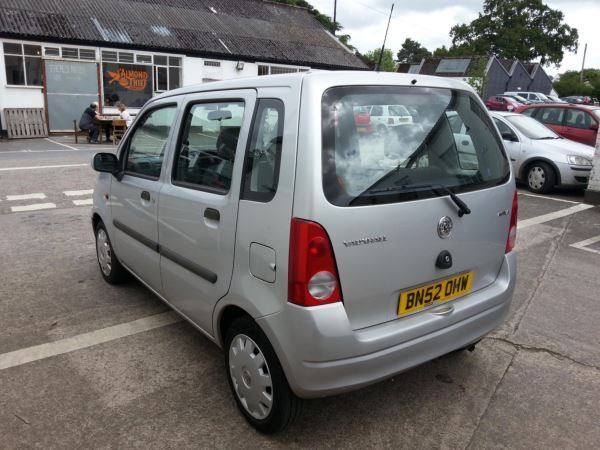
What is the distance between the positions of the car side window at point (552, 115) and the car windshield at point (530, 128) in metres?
1.48

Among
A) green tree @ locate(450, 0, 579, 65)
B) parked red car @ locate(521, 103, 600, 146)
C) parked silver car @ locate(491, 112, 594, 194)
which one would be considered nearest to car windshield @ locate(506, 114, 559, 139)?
parked silver car @ locate(491, 112, 594, 194)

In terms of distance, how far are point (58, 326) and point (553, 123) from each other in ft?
37.7

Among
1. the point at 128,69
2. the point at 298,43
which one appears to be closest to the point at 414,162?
the point at 128,69

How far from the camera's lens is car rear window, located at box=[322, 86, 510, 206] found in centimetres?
229

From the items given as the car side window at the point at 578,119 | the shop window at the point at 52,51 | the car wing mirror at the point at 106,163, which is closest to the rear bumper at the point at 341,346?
the car wing mirror at the point at 106,163

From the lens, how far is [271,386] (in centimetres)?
248

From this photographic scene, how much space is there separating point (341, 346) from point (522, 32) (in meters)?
80.7

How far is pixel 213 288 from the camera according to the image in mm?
2742

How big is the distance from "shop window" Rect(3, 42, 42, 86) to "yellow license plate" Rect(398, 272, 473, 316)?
1985 cm

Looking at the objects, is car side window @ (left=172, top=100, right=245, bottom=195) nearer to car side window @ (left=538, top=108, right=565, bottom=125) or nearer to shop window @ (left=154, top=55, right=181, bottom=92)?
car side window @ (left=538, top=108, right=565, bottom=125)

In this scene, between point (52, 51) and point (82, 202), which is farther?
point (52, 51)

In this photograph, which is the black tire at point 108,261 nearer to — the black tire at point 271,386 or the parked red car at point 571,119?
the black tire at point 271,386

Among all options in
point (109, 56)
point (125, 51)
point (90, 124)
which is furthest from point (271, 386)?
point (125, 51)

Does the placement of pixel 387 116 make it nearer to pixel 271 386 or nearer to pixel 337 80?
pixel 337 80
